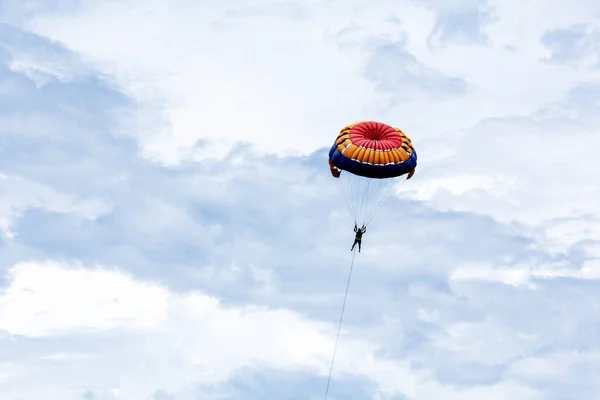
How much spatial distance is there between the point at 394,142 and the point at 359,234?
1241 centimetres

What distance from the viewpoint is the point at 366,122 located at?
18538 centimetres

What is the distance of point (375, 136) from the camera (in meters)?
183

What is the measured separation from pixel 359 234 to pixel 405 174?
9733 millimetres

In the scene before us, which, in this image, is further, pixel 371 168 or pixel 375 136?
pixel 375 136

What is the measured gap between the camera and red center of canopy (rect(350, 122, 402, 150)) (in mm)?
179625

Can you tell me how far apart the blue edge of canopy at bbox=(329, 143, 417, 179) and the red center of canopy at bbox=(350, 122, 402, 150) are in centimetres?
252

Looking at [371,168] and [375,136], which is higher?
[375,136]

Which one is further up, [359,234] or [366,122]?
[366,122]

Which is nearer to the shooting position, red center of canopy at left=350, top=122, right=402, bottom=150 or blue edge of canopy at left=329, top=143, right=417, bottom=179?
blue edge of canopy at left=329, top=143, right=417, bottom=179

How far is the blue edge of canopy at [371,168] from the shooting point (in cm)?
17762

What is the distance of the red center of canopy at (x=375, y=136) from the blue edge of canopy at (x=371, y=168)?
2.52m

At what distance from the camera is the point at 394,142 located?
Answer: 180750mm

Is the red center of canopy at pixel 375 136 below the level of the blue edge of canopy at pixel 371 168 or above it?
above

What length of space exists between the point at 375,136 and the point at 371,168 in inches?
258
